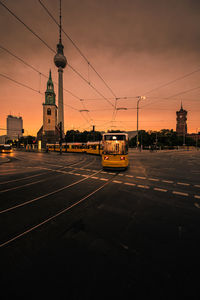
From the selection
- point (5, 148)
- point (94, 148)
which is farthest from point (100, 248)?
point (5, 148)

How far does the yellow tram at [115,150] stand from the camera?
11.1 m

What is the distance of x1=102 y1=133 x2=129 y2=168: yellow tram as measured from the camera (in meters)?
11.1

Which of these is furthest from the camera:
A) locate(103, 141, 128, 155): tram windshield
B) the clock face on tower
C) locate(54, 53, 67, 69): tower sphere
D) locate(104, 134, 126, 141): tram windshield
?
locate(54, 53, 67, 69): tower sphere

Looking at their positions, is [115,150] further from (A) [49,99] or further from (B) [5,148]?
(A) [49,99]

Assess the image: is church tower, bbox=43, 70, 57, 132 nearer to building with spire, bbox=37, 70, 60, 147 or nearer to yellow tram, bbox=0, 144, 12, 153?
building with spire, bbox=37, 70, 60, 147

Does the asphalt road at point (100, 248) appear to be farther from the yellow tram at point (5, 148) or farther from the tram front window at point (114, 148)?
the yellow tram at point (5, 148)

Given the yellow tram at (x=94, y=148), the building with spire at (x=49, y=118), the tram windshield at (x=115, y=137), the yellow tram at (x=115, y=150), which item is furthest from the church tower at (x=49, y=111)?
the yellow tram at (x=115, y=150)

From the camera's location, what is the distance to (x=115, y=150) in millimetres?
11141

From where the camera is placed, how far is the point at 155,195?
604cm

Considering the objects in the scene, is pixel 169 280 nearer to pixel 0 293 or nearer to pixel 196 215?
pixel 0 293

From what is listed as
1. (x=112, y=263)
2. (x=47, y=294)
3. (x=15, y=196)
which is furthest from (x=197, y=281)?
(x=15, y=196)

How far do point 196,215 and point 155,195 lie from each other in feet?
6.07

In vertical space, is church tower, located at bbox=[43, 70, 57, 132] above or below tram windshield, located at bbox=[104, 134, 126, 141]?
above

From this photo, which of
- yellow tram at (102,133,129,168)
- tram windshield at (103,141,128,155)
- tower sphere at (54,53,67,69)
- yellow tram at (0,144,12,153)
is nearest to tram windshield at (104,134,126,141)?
yellow tram at (102,133,129,168)
